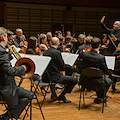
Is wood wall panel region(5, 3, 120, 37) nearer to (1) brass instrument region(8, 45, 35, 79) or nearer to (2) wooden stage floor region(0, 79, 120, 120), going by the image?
(2) wooden stage floor region(0, 79, 120, 120)

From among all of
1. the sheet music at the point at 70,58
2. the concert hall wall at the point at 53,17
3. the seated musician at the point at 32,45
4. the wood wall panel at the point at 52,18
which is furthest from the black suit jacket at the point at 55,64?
the wood wall panel at the point at 52,18

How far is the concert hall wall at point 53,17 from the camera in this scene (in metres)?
11.5

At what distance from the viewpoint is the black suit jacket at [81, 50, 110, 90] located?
425 centimetres

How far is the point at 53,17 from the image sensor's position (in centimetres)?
1212

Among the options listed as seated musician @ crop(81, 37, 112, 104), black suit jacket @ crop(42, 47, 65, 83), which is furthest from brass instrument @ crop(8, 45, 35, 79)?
seated musician @ crop(81, 37, 112, 104)

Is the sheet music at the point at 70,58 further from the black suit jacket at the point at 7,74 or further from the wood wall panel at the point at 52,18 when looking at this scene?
the wood wall panel at the point at 52,18

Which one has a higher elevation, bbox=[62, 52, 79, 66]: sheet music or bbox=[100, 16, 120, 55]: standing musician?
bbox=[100, 16, 120, 55]: standing musician

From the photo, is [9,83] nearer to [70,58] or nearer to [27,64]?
[27,64]

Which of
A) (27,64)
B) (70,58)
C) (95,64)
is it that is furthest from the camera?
(70,58)

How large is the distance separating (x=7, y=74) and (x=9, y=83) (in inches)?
6.0

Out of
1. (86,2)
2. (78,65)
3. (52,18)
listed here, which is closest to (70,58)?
(78,65)

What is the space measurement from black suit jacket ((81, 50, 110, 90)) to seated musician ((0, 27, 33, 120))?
5.21 ft

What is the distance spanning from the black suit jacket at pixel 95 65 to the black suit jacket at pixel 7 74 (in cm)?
184

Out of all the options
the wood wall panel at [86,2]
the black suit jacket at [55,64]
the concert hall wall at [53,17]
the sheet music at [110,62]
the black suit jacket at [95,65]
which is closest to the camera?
the black suit jacket at [95,65]
